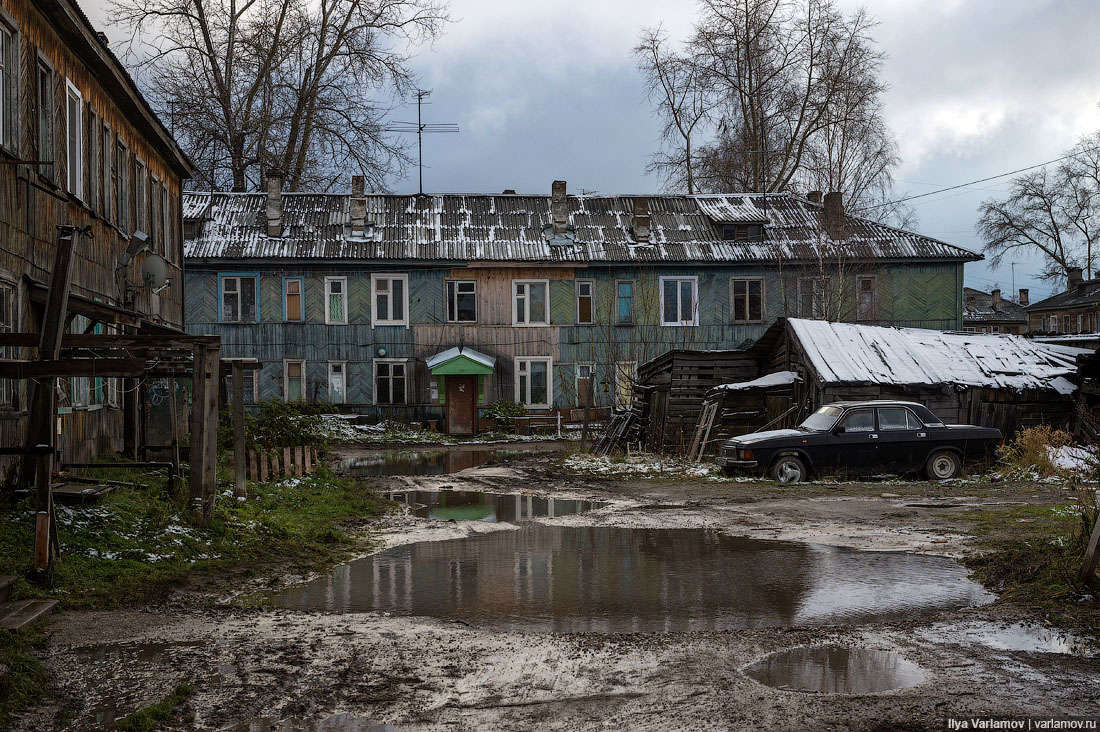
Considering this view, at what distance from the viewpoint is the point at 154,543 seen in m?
10.2

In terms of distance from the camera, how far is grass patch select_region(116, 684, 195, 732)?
535 cm

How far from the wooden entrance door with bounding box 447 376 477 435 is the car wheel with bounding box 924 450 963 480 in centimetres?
1988

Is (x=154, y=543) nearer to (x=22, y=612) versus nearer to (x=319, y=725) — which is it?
(x=22, y=612)

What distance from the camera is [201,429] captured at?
11.9 metres

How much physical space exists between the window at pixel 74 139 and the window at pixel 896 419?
46.5 ft

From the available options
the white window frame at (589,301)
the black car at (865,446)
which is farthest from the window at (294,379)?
the black car at (865,446)

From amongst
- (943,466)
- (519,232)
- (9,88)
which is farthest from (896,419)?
(519,232)

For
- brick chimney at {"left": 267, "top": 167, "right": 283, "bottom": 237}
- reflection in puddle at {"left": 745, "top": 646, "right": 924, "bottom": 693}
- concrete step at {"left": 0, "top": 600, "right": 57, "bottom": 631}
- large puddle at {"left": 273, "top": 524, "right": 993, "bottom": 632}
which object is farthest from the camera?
brick chimney at {"left": 267, "top": 167, "right": 283, "bottom": 237}

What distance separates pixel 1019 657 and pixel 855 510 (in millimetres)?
8306

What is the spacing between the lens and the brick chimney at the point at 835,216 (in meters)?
36.9

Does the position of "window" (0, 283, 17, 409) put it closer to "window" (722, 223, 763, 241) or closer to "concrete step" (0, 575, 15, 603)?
"concrete step" (0, 575, 15, 603)

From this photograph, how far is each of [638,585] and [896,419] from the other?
11.5 m

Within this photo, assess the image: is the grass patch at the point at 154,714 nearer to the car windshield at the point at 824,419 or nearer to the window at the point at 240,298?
the car windshield at the point at 824,419

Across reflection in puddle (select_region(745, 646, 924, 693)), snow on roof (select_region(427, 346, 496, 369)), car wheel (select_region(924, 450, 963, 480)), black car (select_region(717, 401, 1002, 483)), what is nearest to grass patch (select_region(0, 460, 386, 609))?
reflection in puddle (select_region(745, 646, 924, 693))
